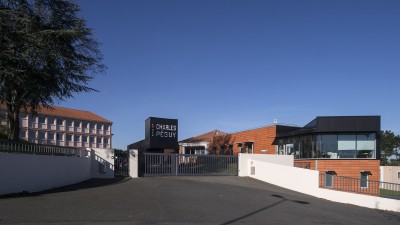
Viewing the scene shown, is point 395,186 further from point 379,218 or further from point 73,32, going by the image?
point 73,32

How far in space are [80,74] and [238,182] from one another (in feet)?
32.6

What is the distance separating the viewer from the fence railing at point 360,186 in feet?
68.2

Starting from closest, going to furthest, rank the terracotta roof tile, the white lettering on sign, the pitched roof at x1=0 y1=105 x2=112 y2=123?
the white lettering on sign
the pitched roof at x1=0 y1=105 x2=112 y2=123
the terracotta roof tile

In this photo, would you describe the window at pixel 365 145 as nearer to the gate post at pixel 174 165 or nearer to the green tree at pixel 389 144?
the gate post at pixel 174 165

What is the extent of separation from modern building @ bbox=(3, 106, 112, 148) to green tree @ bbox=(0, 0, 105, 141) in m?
76.3

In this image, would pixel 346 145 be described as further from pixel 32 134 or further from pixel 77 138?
pixel 77 138

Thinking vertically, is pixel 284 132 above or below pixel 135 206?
above

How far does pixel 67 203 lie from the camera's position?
43.6ft

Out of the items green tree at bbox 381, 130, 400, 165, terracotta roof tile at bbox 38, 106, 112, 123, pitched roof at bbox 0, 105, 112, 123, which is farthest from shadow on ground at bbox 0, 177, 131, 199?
terracotta roof tile at bbox 38, 106, 112, 123

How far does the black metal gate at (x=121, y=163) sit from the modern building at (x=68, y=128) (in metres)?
74.7

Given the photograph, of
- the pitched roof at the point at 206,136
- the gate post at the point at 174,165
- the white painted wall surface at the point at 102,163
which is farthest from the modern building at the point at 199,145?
the white painted wall surface at the point at 102,163

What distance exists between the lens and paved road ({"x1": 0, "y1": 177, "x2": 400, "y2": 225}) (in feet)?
36.9

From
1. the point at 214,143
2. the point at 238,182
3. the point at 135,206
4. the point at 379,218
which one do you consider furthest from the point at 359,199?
the point at 214,143

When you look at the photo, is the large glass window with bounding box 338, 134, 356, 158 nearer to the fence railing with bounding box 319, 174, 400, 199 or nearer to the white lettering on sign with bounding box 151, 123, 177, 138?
the fence railing with bounding box 319, 174, 400, 199
